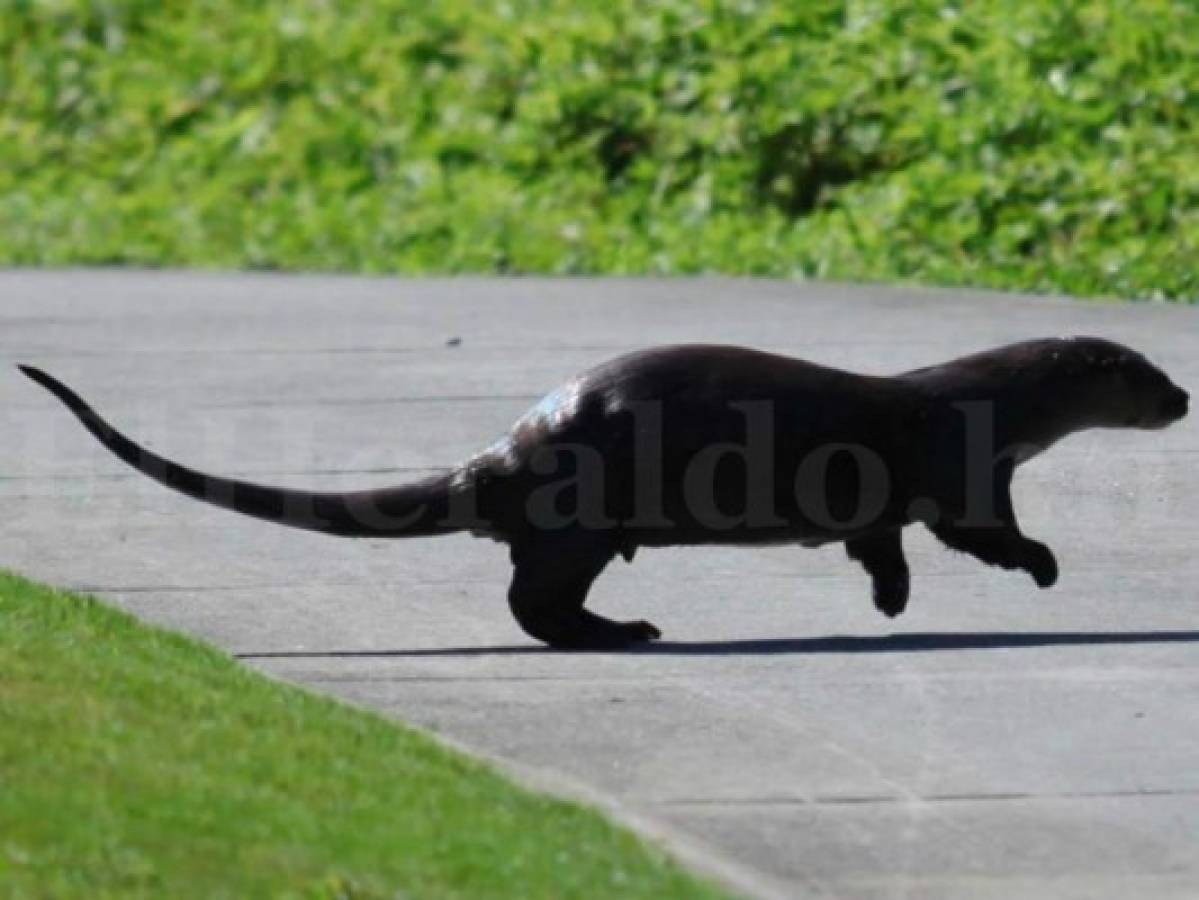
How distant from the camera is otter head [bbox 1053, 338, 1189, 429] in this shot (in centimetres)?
834

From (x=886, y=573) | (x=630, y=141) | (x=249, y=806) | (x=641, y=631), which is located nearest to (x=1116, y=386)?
(x=886, y=573)

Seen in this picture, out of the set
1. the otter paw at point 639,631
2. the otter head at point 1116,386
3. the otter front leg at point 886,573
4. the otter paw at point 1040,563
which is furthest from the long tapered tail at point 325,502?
the otter head at point 1116,386

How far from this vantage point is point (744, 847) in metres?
6.13

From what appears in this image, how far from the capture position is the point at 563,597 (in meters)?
7.99

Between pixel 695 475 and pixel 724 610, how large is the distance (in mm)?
938

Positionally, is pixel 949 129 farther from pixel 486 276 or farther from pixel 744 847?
pixel 744 847

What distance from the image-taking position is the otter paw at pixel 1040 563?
8.16 m

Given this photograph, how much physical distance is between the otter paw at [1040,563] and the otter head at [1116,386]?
421 mm

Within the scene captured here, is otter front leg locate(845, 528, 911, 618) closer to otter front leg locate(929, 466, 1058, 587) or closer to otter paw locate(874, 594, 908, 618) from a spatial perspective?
otter paw locate(874, 594, 908, 618)

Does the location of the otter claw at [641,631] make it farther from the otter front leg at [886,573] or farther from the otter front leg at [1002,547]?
the otter front leg at [1002,547]

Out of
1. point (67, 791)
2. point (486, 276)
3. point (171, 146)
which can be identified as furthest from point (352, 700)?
point (171, 146)

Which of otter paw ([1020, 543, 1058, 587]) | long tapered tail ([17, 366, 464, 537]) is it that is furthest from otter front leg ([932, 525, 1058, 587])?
long tapered tail ([17, 366, 464, 537])

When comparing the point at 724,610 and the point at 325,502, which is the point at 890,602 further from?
the point at 325,502

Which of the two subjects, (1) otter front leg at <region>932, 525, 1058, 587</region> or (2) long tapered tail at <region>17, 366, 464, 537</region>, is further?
(1) otter front leg at <region>932, 525, 1058, 587</region>
